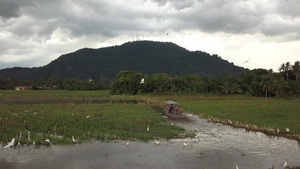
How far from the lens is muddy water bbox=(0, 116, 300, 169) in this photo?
11095mm

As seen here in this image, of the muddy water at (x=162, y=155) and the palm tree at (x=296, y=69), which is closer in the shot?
the muddy water at (x=162, y=155)

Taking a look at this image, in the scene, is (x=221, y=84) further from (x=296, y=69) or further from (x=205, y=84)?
(x=296, y=69)

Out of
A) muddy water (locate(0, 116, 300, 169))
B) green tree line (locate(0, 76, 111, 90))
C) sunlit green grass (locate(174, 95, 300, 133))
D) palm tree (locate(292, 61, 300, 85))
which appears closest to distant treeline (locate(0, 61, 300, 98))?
palm tree (locate(292, 61, 300, 85))

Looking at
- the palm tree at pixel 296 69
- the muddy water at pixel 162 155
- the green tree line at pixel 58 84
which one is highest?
the palm tree at pixel 296 69

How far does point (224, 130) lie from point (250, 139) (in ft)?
11.3

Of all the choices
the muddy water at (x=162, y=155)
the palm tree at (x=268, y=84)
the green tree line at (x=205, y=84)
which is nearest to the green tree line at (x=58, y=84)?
the green tree line at (x=205, y=84)

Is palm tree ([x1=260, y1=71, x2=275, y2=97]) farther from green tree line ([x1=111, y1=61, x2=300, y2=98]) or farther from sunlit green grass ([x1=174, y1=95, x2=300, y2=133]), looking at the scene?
sunlit green grass ([x1=174, y1=95, x2=300, y2=133])

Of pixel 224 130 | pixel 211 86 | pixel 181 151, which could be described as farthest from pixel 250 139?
pixel 211 86

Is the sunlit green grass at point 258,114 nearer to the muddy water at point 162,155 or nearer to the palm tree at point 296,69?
the muddy water at point 162,155

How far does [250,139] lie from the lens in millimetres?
17203

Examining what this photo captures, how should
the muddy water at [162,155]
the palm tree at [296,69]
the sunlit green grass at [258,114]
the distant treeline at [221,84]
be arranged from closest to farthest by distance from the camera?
the muddy water at [162,155] → the sunlit green grass at [258,114] → the distant treeline at [221,84] → the palm tree at [296,69]

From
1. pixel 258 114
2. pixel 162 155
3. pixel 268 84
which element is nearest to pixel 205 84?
pixel 268 84

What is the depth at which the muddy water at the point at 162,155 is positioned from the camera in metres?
11.1

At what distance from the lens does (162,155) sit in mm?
12695
